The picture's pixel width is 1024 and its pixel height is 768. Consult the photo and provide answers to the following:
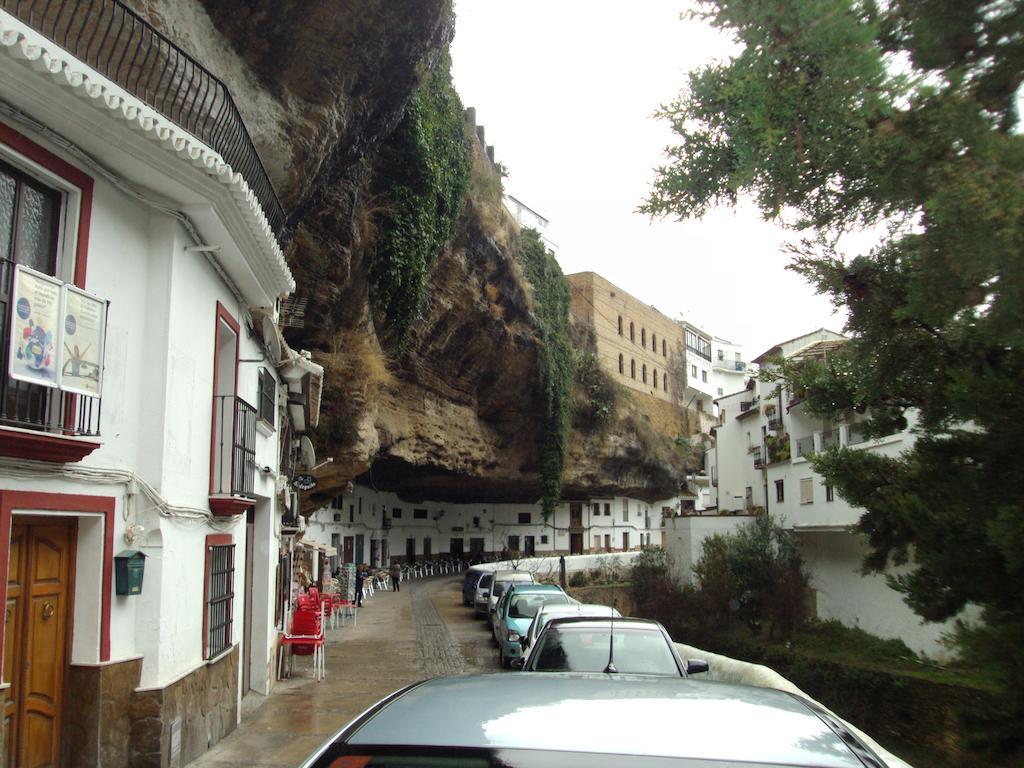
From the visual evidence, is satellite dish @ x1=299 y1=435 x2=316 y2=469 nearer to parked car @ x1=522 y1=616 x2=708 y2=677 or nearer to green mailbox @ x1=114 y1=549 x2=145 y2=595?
parked car @ x1=522 y1=616 x2=708 y2=677

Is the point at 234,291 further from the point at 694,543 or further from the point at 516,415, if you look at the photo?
the point at 516,415

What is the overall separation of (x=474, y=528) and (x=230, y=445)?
41355mm

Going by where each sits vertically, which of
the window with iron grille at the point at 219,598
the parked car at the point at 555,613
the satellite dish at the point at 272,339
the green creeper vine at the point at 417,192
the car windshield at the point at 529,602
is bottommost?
the car windshield at the point at 529,602

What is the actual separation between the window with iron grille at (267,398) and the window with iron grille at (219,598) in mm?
2443

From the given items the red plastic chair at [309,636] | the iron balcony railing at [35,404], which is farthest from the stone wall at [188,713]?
the red plastic chair at [309,636]

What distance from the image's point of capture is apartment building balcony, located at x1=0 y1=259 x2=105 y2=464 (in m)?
5.46

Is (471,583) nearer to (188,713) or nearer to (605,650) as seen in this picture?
(605,650)

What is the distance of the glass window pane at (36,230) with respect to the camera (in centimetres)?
596

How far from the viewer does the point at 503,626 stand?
1692cm

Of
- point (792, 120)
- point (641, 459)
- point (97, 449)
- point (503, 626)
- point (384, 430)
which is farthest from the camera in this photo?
point (641, 459)

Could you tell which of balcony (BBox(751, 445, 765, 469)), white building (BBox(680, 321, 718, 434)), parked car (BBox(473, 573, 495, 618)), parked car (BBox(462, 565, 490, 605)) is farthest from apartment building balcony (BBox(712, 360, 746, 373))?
parked car (BBox(473, 573, 495, 618))

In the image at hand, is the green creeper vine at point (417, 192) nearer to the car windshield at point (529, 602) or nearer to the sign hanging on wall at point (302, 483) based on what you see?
the sign hanging on wall at point (302, 483)

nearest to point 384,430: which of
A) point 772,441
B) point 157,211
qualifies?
point 772,441

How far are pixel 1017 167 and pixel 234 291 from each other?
8169 millimetres
